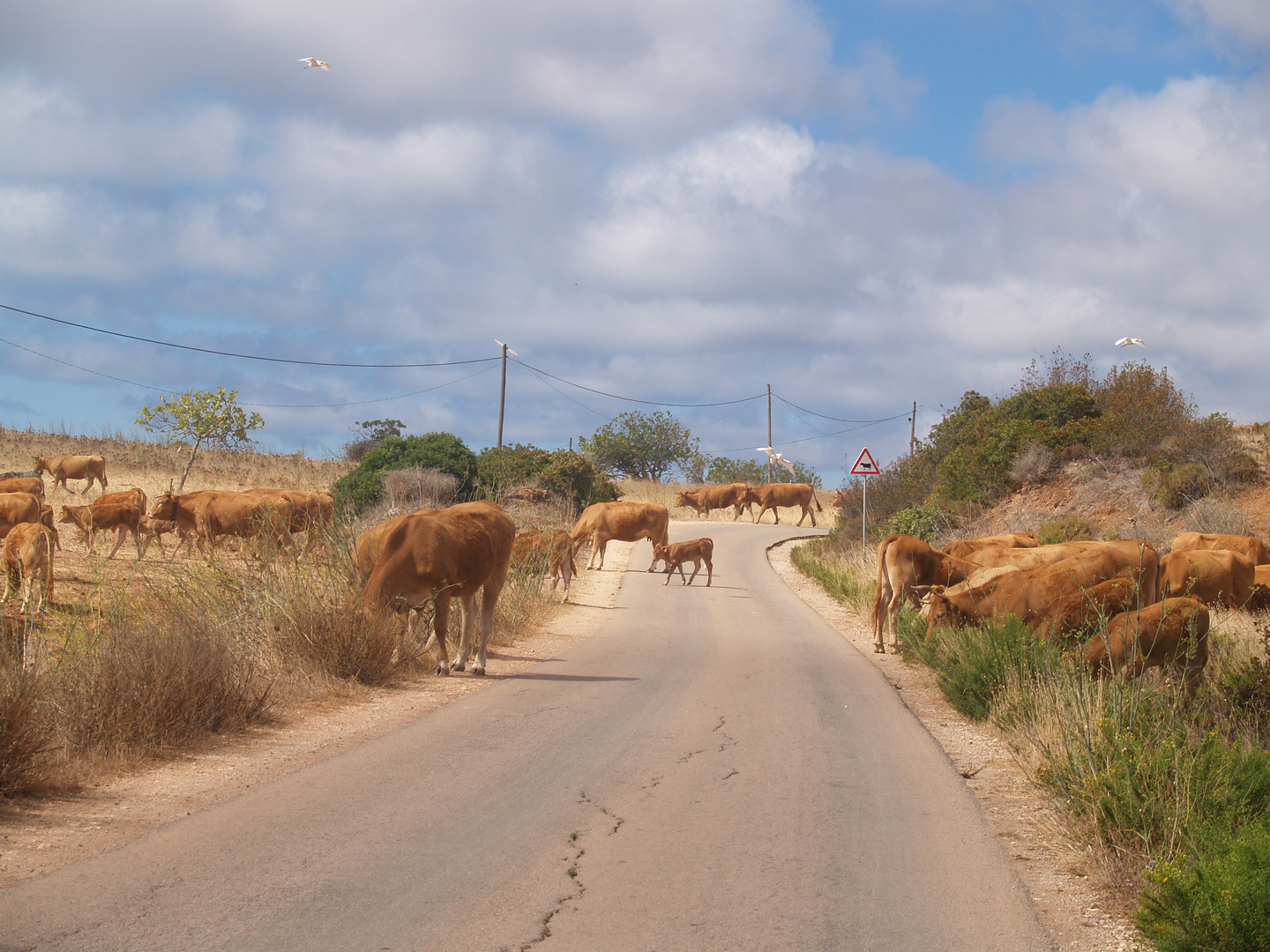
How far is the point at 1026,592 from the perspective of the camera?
1172cm

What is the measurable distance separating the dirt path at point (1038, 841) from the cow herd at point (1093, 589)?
1.31 meters

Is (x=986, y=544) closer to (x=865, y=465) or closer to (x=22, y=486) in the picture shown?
(x=865, y=465)

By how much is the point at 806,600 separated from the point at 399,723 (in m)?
15.0

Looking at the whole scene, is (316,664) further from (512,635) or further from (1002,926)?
(1002,926)

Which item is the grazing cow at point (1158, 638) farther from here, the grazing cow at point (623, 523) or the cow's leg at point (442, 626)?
the grazing cow at point (623, 523)

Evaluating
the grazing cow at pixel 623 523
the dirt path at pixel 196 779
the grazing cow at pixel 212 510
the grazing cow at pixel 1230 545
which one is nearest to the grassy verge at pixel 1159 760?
the grazing cow at pixel 1230 545

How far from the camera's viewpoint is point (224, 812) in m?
5.68

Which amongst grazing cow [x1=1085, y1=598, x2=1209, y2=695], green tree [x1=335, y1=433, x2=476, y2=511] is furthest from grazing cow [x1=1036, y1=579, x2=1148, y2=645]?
green tree [x1=335, y1=433, x2=476, y2=511]

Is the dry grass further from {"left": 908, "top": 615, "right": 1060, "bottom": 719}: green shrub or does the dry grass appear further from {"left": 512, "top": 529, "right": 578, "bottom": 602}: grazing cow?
{"left": 908, "top": 615, "right": 1060, "bottom": 719}: green shrub

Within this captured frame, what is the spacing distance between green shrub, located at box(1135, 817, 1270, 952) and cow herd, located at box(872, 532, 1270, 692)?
3.76m

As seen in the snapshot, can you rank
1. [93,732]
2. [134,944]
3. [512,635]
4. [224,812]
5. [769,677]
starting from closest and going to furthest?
[134,944], [224,812], [93,732], [769,677], [512,635]

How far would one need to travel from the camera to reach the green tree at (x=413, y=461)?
3023 cm

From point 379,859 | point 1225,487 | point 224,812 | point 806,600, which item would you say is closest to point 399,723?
point 224,812

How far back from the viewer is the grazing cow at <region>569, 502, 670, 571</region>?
27.7 metres
